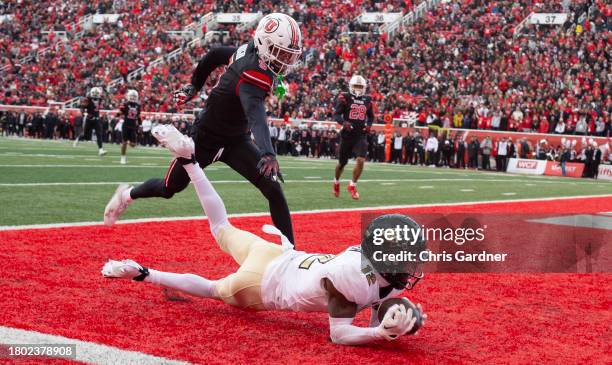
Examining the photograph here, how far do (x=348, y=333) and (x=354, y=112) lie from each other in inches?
372

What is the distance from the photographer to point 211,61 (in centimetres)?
625

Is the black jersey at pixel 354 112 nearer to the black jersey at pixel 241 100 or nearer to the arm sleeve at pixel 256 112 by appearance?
the black jersey at pixel 241 100

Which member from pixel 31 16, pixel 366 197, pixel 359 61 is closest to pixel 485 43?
pixel 359 61

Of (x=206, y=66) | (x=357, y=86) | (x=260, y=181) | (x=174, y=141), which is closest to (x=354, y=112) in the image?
(x=357, y=86)

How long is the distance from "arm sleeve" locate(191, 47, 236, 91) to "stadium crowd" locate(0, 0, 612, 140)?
2422cm

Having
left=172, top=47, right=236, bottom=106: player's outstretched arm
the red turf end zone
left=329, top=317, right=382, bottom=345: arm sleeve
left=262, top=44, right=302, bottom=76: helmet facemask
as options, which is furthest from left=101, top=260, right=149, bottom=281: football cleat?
left=172, top=47, right=236, bottom=106: player's outstretched arm

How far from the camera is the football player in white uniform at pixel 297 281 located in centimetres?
375

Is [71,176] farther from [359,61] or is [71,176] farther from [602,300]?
[359,61]

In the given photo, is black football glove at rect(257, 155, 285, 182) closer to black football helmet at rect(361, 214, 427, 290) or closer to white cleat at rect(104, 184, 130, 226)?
black football helmet at rect(361, 214, 427, 290)

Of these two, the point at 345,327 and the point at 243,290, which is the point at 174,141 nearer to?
the point at 243,290

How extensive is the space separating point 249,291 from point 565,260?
12.4 ft

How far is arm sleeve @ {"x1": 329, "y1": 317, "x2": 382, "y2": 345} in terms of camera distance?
3789 millimetres

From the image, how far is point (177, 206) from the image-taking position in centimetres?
1001

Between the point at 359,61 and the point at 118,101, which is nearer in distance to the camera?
the point at 359,61
